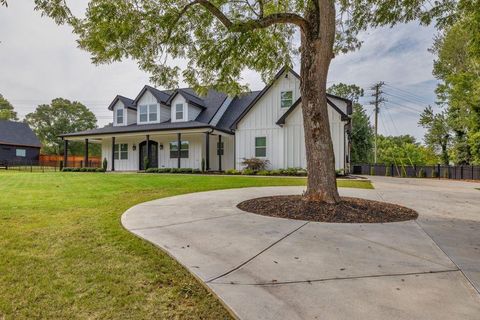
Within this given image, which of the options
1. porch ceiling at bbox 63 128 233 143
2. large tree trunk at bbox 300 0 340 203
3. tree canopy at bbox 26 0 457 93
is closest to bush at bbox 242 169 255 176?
porch ceiling at bbox 63 128 233 143

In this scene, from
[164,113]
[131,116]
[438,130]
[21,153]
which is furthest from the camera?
[21,153]

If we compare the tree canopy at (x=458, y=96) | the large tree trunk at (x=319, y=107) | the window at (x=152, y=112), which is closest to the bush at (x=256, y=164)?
the window at (x=152, y=112)

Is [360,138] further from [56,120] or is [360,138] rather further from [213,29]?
[56,120]

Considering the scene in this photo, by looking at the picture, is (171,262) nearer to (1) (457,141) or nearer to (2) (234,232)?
(2) (234,232)

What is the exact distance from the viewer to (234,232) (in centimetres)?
362

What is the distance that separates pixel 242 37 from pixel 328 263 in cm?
493

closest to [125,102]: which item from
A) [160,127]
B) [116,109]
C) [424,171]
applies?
[116,109]

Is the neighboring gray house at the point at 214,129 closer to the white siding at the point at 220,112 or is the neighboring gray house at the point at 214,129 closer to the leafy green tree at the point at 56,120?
the white siding at the point at 220,112

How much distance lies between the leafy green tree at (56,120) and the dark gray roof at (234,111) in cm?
2736

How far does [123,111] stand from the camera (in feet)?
68.4

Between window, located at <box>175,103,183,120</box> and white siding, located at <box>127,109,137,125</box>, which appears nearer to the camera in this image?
window, located at <box>175,103,183,120</box>

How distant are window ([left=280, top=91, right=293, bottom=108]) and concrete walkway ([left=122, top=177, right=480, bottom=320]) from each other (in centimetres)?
1242

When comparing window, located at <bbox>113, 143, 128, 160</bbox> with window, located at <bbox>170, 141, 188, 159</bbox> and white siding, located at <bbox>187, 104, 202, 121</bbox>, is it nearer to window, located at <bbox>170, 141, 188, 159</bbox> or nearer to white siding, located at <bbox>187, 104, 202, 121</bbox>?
window, located at <bbox>170, 141, 188, 159</bbox>

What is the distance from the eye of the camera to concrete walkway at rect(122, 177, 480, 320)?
1790 mm
